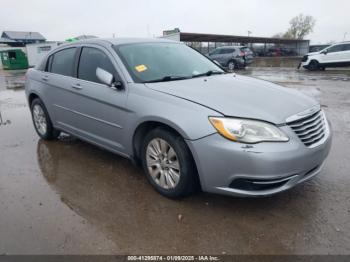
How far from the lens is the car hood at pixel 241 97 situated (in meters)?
2.75

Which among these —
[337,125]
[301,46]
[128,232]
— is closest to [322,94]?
[337,125]

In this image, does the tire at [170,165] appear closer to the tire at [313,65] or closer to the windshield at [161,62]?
the windshield at [161,62]

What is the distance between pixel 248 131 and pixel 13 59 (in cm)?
3052

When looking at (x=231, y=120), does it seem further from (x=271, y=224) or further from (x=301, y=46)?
(x=301, y=46)

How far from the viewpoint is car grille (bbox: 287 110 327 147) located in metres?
2.76

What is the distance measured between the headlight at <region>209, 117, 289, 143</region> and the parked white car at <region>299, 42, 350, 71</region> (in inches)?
727

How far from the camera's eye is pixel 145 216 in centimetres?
295

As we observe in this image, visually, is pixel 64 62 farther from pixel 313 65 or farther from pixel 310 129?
pixel 313 65

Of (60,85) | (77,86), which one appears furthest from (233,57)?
(77,86)

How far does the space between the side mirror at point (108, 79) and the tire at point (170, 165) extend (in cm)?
70

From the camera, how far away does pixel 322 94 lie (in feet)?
31.2

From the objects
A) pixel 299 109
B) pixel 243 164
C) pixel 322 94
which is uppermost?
pixel 299 109

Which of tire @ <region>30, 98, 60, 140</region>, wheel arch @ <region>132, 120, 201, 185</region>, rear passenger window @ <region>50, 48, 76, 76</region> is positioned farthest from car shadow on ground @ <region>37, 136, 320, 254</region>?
rear passenger window @ <region>50, 48, 76, 76</region>

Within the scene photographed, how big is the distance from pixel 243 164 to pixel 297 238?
78 cm
